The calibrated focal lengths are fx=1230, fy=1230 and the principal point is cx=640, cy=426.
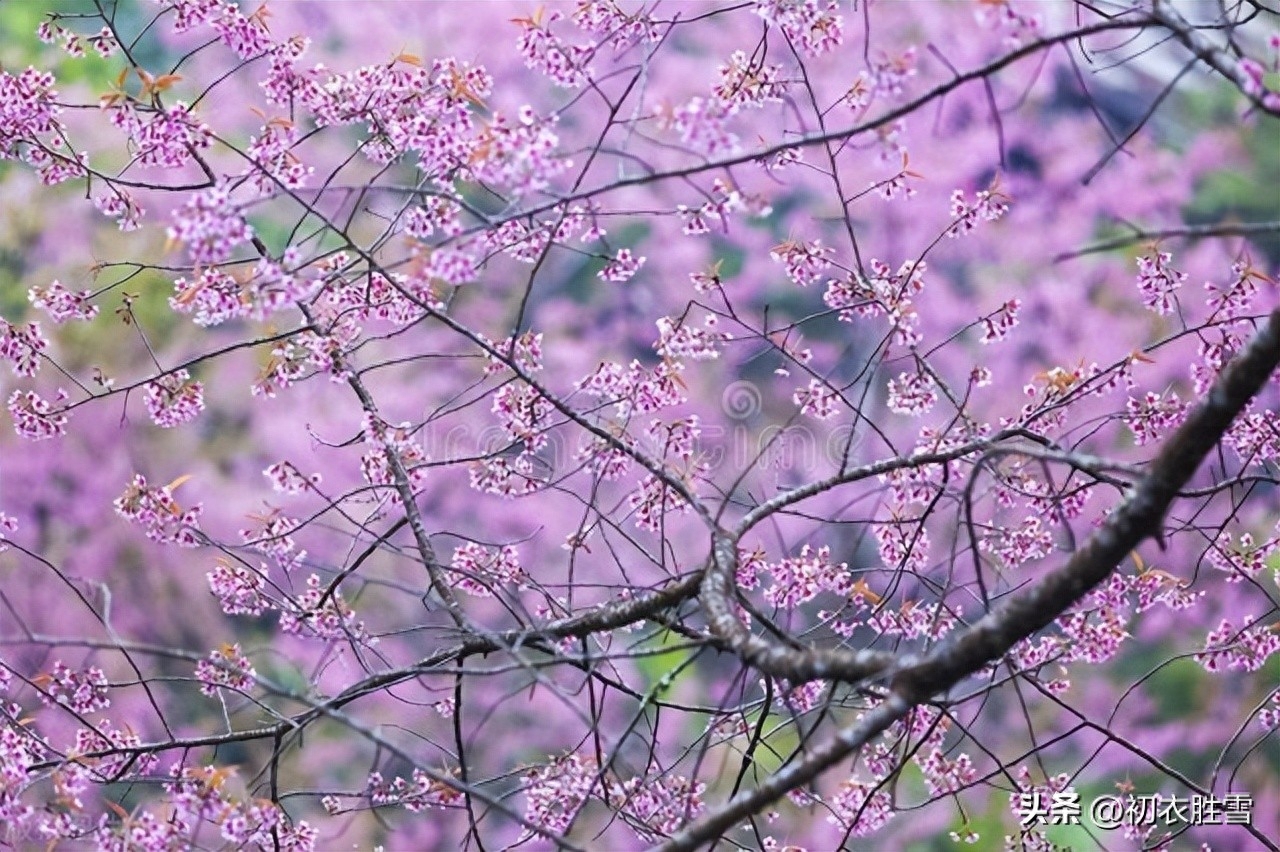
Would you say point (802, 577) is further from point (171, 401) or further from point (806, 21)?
point (171, 401)

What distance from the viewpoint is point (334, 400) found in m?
4.59

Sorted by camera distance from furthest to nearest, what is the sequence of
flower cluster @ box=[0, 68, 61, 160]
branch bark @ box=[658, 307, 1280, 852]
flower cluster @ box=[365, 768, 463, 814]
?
1. flower cluster @ box=[0, 68, 61, 160]
2. flower cluster @ box=[365, 768, 463, 814]
3. branch bark @ box=[658, 307, 1280, 852]

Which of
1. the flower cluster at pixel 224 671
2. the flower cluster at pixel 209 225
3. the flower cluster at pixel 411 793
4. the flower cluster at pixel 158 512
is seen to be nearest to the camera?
the flower cluster at pixel 209 225

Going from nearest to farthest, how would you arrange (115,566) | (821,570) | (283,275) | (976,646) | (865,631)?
(976,646) → (283,275) → (821,570) → (115,566) → (865,631)

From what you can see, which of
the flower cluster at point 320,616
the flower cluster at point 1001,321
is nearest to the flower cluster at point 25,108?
the flower cluster at point 320,616

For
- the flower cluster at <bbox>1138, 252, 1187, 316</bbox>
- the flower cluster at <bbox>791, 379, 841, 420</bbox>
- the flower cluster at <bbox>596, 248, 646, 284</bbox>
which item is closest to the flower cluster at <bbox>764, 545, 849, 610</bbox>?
the flower cluster at <bbox>791, 379, 841, 420</bbox>

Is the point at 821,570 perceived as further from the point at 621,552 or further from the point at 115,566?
the point at 115,566

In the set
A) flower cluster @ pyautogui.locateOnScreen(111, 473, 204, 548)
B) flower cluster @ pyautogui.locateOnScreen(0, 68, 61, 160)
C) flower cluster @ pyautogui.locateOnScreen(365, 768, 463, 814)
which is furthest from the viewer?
flower cluster @ pyautogui.locateOnScreen(0, 68, 61, 160)

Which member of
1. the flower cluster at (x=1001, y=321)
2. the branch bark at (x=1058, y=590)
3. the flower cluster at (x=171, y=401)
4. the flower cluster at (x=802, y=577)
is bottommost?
the branch bark at (x=1058, y=590)

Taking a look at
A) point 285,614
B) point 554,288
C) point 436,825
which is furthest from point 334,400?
point 285,614

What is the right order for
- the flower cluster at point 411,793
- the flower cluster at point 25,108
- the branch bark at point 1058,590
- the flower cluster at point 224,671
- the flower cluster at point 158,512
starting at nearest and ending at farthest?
the branch bark at point 1058,590 → the flower cluster at point 224,671 → the flower cluster at point 411,793 → the flower cluster at point 158,512 → the flower cluster at point 25,108

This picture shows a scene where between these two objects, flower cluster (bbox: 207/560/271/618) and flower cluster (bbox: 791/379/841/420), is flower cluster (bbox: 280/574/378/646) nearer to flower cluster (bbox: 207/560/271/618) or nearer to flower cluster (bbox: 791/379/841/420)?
flower cluster (bbox: 207/560/271/618)

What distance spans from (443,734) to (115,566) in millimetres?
1317

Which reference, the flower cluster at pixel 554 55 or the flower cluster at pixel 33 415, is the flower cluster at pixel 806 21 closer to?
the flower cluster at pixel 554 55
